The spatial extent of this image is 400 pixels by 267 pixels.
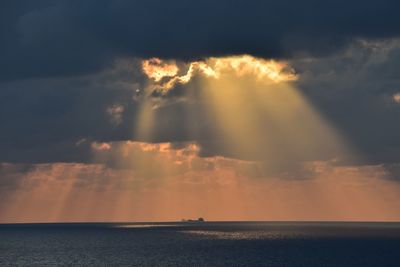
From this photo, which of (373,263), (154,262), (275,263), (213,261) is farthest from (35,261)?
(373,263)

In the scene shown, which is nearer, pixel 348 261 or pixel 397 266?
pixel 397 266

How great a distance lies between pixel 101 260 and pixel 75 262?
30.0 feet

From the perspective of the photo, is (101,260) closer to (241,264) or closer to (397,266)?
(241,264)

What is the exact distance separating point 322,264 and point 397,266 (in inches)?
759

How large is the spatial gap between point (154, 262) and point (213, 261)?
16.7 metres

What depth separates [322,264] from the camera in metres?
185

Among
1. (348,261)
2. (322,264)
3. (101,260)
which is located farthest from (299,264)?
(101,260)

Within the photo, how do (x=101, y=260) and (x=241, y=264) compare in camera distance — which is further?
(x=101, y=260)

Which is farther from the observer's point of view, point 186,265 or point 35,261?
point 35,261

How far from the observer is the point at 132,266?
178m

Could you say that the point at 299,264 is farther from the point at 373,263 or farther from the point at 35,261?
the point at 35,261

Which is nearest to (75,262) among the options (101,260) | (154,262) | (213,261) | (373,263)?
(101,260)

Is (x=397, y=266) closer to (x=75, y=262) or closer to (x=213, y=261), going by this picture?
(x=213, y=261)

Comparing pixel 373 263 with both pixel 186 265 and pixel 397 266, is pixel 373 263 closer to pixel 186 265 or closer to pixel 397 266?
pixel 397 266
